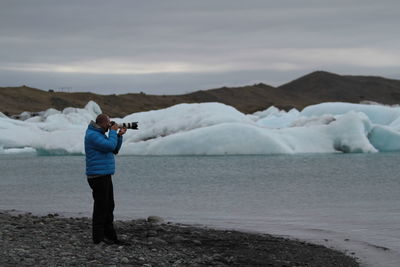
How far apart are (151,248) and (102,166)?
1.20 metres

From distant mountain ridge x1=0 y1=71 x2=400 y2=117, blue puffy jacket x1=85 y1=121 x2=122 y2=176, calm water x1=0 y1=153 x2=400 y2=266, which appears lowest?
calm water x1=0 y1=153 x2=400 y2=266

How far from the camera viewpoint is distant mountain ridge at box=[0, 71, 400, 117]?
10275 cm

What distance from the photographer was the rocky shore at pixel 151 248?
25.2 feet

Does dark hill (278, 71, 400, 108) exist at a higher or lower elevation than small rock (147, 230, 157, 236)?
higher

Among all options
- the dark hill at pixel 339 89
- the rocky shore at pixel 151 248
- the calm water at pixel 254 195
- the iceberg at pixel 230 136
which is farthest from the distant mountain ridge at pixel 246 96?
the rocky shore at pixel 151 248

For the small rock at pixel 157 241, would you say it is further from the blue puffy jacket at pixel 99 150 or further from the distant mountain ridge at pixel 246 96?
the distant mountain ridge at pixel 246 96

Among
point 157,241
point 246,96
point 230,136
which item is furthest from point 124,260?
point 246,96

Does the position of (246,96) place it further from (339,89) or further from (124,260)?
(124,260)

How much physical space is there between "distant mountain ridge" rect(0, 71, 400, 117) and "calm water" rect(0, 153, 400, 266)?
5744cm

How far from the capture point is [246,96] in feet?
477

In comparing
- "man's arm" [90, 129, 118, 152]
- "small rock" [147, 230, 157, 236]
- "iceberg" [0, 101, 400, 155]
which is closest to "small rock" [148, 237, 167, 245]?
"small rock" [147, 230, 157, 236]

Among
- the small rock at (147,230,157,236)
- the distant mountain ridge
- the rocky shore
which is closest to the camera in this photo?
the rocky shore

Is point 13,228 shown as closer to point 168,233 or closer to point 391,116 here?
point 168,233

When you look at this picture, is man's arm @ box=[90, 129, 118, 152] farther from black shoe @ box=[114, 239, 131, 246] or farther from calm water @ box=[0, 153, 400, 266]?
calm water @ box=[0, 153, 400, 266]
